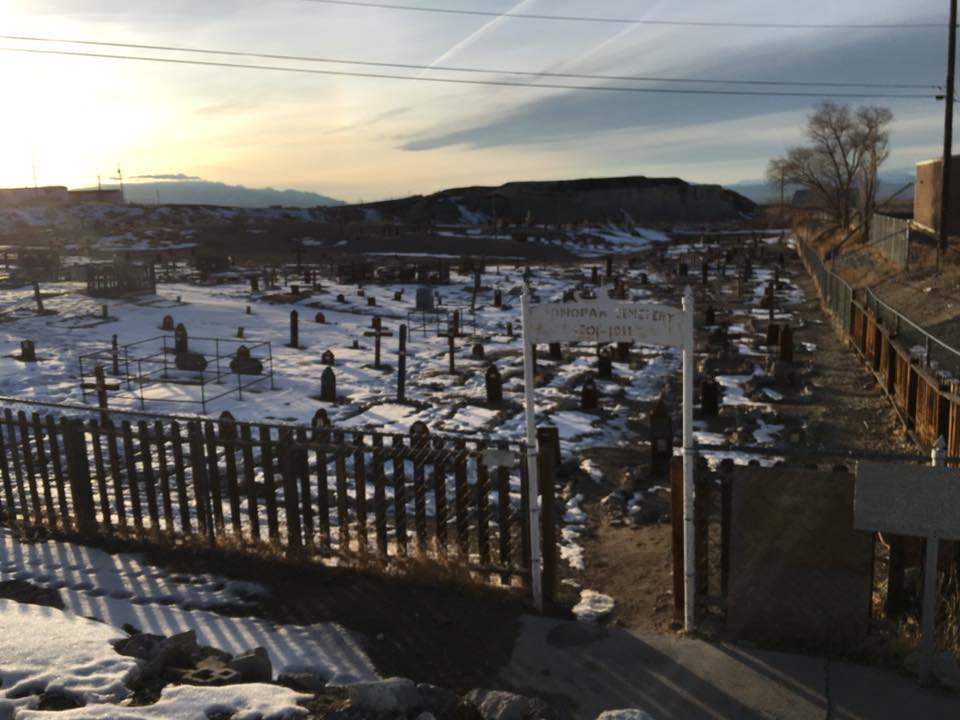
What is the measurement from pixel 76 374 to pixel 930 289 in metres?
23.8

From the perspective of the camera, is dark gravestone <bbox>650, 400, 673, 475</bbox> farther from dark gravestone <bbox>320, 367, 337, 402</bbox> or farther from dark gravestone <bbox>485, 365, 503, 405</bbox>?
dark gravestone <bbox>320, 367, 337, 402</bbox>

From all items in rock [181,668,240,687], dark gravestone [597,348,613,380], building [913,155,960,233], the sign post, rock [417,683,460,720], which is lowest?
dark gravestone [597,348,613,380]

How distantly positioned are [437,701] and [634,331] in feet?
8.62

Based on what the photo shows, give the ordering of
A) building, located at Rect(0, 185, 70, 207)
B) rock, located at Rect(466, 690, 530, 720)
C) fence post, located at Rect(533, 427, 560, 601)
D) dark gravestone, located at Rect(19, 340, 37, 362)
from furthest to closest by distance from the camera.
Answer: building, located at Rect(0, 185, 70, 207), dark gravestone, located at Rect(19, 340, 37, 362), fence post, located at Rect(533, 427, 560, 601), rock, located at Rect(466, 690, 530, 720)

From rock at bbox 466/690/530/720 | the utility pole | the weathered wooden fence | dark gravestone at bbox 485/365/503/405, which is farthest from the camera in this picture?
the utility pole

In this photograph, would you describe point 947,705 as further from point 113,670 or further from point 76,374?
point 76,374

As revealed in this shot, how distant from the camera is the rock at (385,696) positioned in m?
4.22

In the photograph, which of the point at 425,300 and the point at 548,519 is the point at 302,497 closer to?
the point at 548,519

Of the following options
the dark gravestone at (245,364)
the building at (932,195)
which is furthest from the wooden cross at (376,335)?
the building at (932,195)

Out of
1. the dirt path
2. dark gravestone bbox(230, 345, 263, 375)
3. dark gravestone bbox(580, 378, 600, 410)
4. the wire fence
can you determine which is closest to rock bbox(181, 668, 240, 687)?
the dirt path

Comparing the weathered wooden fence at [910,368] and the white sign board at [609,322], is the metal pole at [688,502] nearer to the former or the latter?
the white sign board at [609,322]

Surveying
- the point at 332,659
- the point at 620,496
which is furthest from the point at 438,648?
the point at 620,496

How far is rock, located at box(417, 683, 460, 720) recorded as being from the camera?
4.28 m

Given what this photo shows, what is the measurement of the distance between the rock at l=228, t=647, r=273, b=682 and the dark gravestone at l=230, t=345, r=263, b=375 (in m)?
13.4
